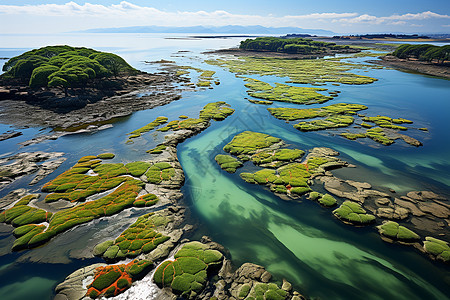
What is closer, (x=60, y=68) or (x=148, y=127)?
(x=148, y=127)

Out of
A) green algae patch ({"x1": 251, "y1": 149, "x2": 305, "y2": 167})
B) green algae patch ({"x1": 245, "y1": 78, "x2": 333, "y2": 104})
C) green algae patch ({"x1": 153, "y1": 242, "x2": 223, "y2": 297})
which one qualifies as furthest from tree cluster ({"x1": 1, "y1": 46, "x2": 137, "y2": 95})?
green algae patch ({"x1": 153, "y1": 242, "x2": 223, "y2": 297})

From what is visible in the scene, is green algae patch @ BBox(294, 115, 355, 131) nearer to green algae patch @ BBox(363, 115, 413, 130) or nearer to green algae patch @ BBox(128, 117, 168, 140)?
green algae patch @ BBox(363, 115, 413, 130)

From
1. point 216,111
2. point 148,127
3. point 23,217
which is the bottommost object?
point 23,217

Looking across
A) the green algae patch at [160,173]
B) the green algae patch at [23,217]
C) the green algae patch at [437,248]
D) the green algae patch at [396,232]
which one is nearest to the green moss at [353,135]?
the green algae patch at [396,232]

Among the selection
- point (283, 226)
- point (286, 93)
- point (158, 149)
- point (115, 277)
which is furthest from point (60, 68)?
point (283, 226)

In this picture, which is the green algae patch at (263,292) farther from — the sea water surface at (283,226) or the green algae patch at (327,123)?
the green algae patch at (327,123)

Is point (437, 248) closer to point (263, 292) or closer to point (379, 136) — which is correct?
point (263, 292)

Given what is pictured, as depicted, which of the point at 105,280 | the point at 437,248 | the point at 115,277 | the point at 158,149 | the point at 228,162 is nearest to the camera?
the point at 105,280
